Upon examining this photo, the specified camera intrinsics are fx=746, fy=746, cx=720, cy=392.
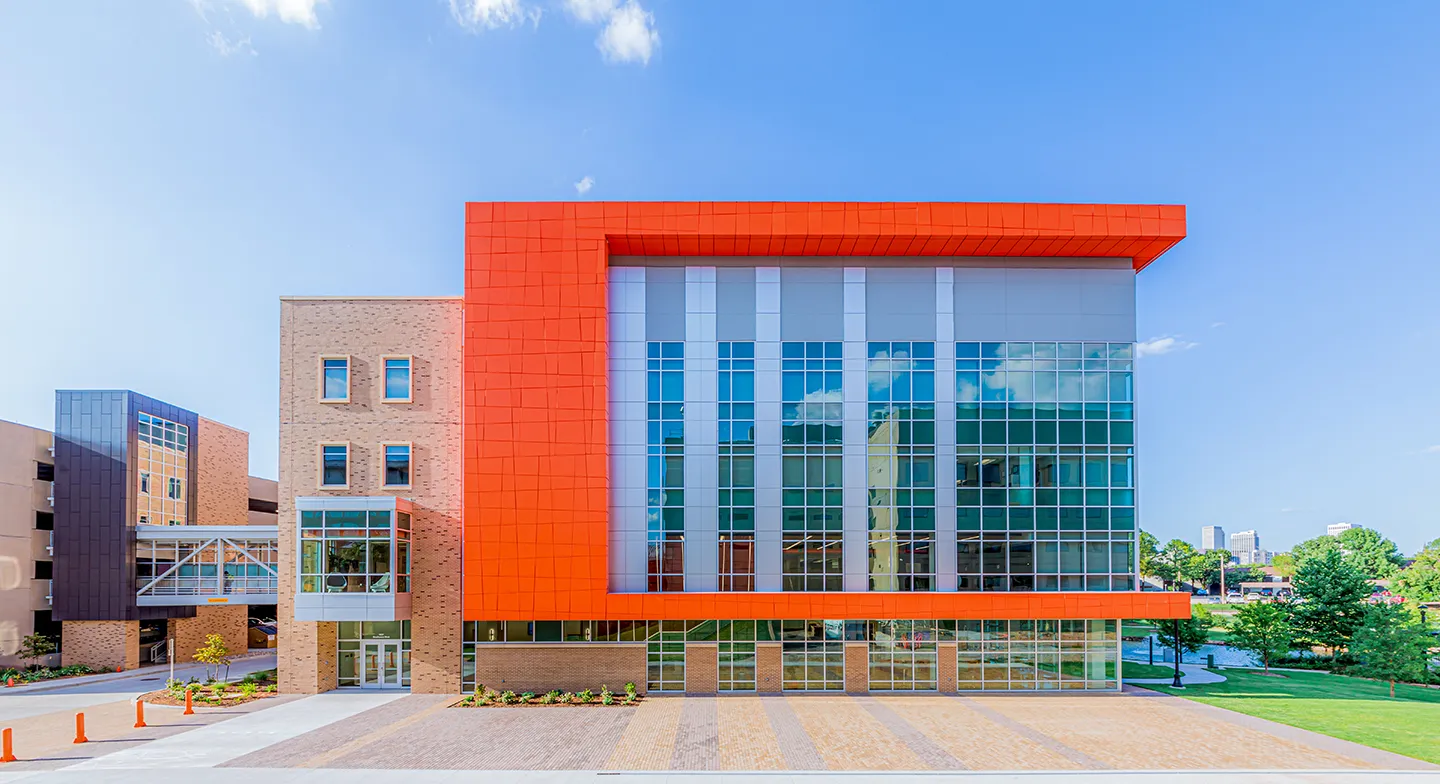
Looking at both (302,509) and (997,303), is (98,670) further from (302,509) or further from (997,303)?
(997,303)

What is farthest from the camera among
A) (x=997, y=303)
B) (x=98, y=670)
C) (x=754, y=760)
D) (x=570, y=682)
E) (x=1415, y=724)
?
(x=98, y=670)

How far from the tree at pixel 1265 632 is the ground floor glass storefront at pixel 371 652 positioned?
3849 centimetres

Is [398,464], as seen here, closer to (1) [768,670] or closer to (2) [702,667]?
(2) [702,667]

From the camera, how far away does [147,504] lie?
33156 mm

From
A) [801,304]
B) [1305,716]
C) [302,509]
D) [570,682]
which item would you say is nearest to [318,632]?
[302,509]

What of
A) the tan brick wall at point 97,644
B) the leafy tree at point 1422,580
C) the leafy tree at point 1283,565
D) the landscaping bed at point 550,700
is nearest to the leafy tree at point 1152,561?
the leafy tree at point 1422,580

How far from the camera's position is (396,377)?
27812 mm

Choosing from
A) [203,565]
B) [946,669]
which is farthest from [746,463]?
[203,565]

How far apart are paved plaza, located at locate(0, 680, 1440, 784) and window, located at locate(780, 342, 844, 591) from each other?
433 cm

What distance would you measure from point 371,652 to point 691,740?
14652 millimetres

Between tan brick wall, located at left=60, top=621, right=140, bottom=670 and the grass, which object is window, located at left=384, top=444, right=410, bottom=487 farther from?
the grass

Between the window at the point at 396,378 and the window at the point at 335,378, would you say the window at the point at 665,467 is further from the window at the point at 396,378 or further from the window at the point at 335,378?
the window at the point at 335,378

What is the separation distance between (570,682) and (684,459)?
8531mm

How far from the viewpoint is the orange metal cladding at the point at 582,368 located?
25.3 meters
